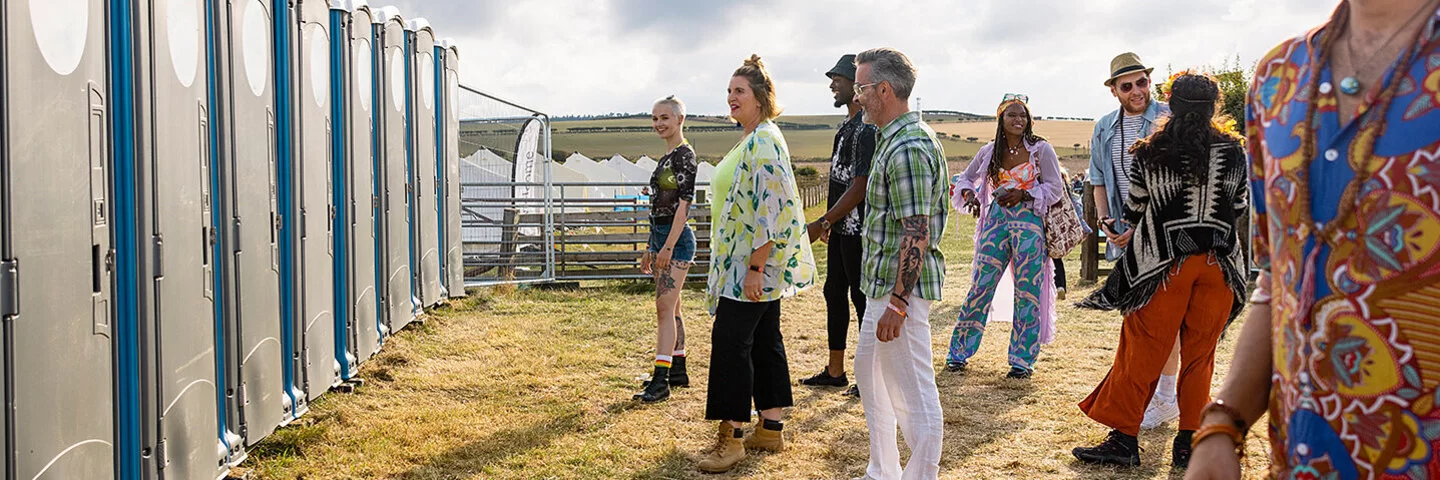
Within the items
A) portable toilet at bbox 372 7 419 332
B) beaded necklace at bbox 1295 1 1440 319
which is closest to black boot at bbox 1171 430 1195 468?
beaded necklace at bbox 1295 1 1440 319

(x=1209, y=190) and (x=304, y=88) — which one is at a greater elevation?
(x=304, y=88)

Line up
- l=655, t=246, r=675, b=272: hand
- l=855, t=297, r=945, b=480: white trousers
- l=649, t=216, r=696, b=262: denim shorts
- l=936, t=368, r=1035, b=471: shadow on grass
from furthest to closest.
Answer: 1. l=649, t=216, r=696, b=262: denim shorts
2. l=655, t=246, r=675, b=272: hand
3. l=936, t=368, r=1035, b=471: shadow on grass
4. l=855, t=297, r=945, b=480: white trousers

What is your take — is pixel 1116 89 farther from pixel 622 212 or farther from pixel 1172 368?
pixel 622 212

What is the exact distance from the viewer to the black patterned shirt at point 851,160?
19.4 feet

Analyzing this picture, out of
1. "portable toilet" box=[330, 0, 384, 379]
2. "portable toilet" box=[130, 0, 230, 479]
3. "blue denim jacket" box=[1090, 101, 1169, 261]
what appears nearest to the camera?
"portable toilet" box=[130, 0, 230, 479]

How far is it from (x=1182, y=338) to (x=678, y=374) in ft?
9.75

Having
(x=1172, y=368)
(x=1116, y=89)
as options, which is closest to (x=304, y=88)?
(x=1116, y=89)

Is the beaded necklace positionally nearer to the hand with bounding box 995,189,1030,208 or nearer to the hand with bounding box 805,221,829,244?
the hand with bounding box 805,221,829,244

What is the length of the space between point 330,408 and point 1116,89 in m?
4.32

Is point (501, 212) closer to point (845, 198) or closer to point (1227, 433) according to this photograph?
point (845, 198)

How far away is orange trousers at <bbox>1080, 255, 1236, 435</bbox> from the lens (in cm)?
468

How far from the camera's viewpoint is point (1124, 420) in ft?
16.0

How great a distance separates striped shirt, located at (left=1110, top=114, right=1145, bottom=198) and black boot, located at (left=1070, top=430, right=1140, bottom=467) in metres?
1.24

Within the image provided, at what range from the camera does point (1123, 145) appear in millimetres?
5918
